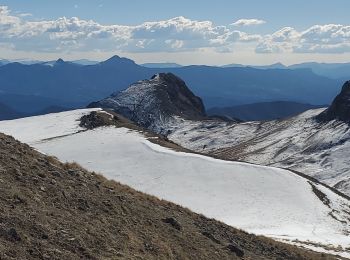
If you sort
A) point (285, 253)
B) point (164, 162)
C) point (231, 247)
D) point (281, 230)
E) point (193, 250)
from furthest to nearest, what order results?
point (164, 162), point (281, 230), point (285, 253), point (231, 247), point (193, 250)

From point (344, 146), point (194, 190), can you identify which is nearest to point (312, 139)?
point (344, 146)

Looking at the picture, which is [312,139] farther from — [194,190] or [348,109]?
[194,190]

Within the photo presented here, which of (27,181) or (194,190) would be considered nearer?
(27,181)

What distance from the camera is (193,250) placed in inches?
701

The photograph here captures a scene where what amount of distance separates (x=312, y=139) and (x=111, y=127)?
60.7 m

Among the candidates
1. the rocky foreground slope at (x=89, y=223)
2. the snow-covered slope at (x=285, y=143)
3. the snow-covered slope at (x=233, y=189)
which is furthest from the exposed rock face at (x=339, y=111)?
the rocky foreground slope at (x=89, y=223)

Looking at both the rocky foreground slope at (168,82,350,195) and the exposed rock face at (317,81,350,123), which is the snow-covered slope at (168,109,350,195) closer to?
the rocky foreground slope at (168,82,350,195)

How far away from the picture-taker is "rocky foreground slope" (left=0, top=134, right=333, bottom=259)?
1385cm

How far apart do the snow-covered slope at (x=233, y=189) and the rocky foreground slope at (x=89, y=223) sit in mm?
13507

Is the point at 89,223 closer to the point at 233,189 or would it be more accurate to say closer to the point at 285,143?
the point at 233,189

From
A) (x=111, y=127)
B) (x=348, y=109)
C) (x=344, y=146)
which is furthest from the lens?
(x=348, y=109)

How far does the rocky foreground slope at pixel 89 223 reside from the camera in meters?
13.9

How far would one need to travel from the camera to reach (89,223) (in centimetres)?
1593

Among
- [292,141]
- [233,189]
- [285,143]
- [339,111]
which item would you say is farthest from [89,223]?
[339,111]
